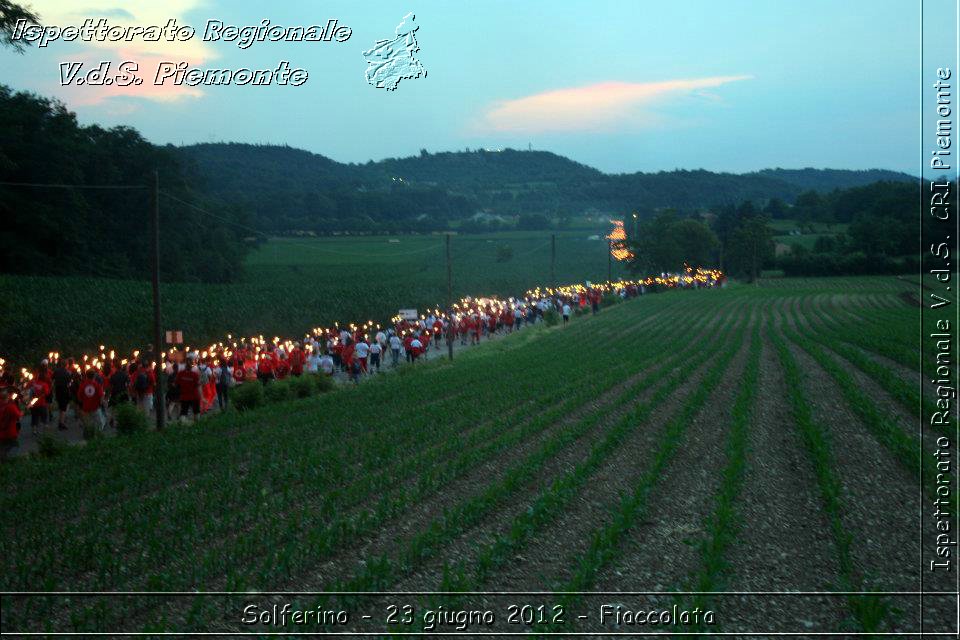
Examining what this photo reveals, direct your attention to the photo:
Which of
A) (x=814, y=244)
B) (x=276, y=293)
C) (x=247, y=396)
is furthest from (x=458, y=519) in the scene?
(x=814, y=244)

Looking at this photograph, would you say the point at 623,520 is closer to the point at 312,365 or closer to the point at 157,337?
the point at 157,337

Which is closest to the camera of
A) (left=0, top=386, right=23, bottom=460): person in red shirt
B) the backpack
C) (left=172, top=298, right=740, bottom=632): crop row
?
(left=172, top=298, right=740, bottom=632): crop row

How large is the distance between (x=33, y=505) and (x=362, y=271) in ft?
231

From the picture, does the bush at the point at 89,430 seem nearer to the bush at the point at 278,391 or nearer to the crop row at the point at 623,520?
the bush at the point at 278,391

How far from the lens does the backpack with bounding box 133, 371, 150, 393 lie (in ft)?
68.2

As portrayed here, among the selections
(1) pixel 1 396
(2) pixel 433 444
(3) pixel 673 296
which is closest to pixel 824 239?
(3) pixel 673 296

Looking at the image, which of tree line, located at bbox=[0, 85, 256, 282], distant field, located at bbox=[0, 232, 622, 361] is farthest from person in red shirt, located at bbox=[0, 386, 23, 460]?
tree line, located at bbox=[0, 85, 256, 282]

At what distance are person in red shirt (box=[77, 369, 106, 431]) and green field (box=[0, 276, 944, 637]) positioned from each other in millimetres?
1936

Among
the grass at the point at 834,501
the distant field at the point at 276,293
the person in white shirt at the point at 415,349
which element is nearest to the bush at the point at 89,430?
the distant field at the point at 276,293

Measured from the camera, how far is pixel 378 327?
3894 cm

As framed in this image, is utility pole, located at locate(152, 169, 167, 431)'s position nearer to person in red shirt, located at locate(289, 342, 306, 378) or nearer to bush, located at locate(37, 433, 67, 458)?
bush, located at locate(37, 433, 67, 458)

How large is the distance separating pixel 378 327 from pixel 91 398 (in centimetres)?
2052

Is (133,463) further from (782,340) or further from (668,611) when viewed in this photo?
(782,340)

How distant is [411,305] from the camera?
54719 millimetres
